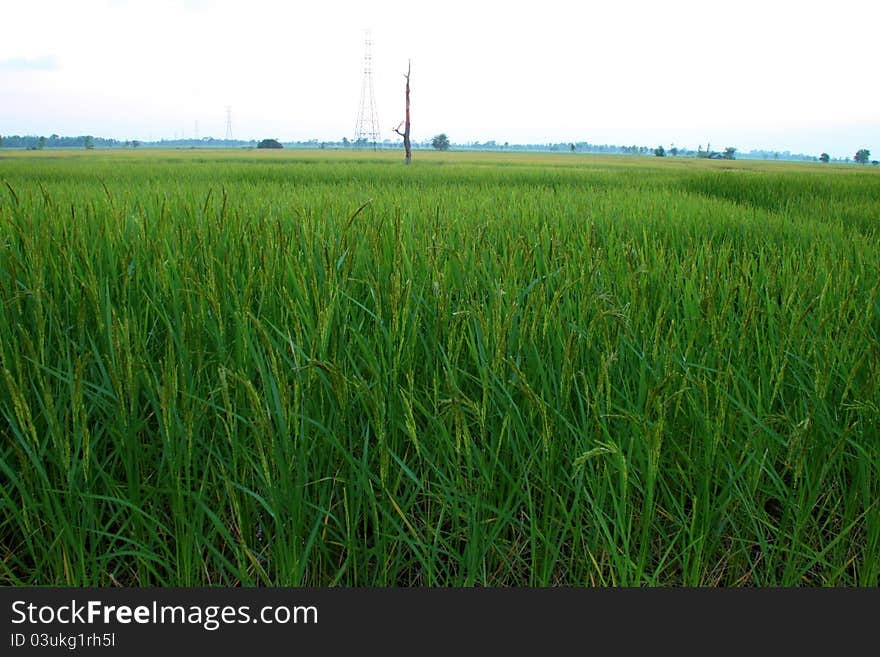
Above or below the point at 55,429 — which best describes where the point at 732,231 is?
above

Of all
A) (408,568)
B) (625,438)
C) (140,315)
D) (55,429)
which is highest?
(140,315)

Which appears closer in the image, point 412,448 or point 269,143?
point 412,448

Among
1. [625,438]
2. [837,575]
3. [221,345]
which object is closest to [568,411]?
[625,438]

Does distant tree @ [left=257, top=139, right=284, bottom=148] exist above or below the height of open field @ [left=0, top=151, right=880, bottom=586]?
above

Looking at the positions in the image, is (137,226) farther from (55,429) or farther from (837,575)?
(837,575)

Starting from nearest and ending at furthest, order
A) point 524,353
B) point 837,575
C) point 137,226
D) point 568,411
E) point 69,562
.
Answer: point 69,562 → point 837,575 → point 568,411 → point 524,353 → point 137,226

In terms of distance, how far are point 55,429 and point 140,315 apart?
621 millimetres

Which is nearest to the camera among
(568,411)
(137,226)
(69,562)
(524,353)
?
(69,562)

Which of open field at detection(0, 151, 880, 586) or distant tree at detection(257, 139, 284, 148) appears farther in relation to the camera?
distant tree at detection(257, 139, 284, 148)

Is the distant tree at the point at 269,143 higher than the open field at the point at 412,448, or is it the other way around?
the distant tree at the point at 269,143

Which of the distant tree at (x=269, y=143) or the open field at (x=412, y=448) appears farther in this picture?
the distant tree at (x=269, y=143)

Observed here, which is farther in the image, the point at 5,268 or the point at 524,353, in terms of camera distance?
the point at 5,268

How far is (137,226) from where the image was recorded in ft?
7.41

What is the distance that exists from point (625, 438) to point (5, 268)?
1.86 meters
